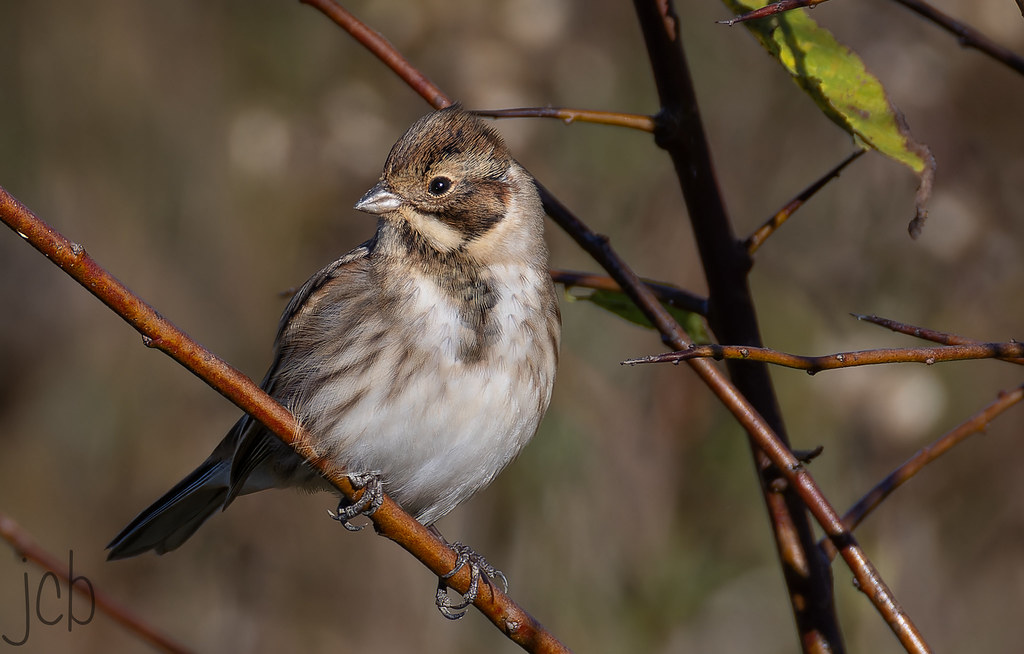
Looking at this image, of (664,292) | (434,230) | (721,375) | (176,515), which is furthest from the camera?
(176,515)

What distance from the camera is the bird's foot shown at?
91.4 inches

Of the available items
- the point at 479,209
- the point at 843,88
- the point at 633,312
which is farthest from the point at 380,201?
the point at 843,88

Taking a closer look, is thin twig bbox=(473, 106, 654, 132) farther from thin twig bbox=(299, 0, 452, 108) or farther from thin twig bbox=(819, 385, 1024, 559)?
thin twig bbox=(819, 385, 1024, 559)

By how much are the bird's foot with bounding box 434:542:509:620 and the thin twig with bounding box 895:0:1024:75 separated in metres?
1.37

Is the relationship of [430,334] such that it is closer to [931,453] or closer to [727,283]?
[727,283]

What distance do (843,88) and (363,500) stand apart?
1.29 meters

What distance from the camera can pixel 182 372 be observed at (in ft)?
19.6

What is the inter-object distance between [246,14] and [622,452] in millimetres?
3049

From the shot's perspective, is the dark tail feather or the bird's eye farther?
the dark tail feather

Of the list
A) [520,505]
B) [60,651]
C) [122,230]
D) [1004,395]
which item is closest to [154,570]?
[60,651]

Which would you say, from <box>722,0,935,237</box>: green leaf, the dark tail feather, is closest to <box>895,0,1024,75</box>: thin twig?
<box>722,0,935,237</box>: green leaf

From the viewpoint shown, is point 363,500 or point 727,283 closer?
point 727,283

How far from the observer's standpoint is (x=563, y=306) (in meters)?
5.03

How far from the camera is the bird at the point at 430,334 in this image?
2.80 metres
